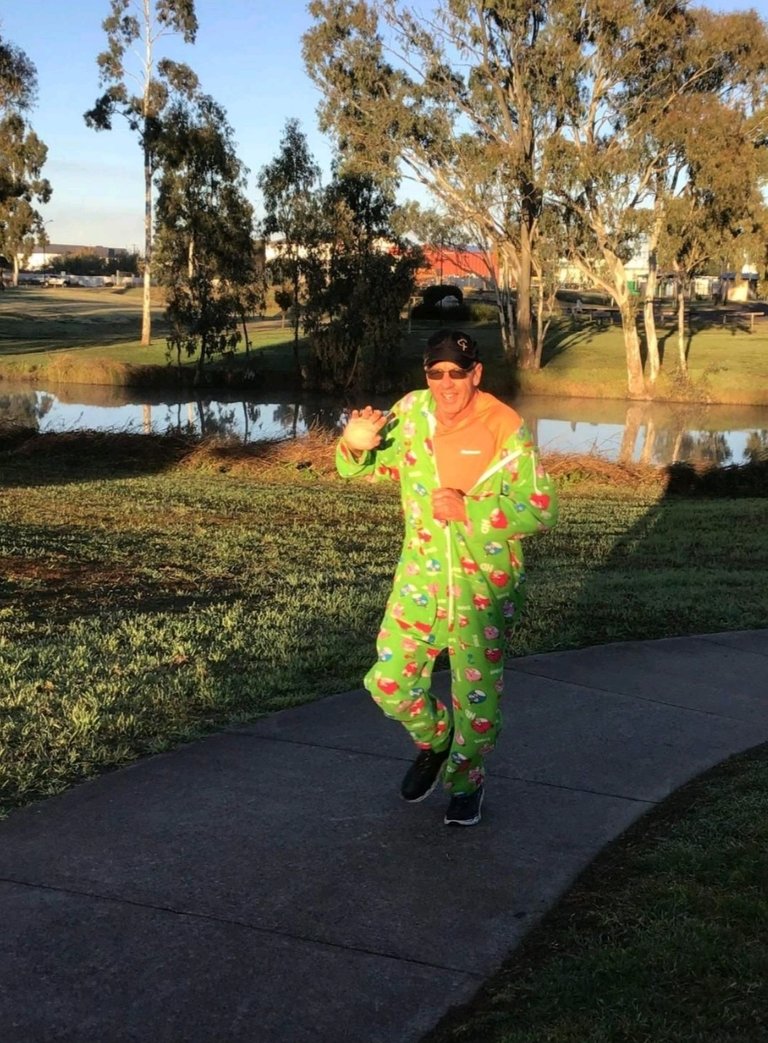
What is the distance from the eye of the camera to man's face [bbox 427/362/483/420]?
3.64 meters

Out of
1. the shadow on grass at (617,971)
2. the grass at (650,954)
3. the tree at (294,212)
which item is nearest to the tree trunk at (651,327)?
the tree at (294,212)

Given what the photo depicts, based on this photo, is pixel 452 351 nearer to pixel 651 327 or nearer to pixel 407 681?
pixel 407 681

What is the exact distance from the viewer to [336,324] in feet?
141

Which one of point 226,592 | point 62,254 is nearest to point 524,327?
point 226,592

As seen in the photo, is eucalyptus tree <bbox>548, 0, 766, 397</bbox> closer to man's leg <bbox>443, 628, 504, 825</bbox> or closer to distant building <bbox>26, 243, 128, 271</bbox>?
man's leg <bbox>443, 628, 504, 825</bbox>

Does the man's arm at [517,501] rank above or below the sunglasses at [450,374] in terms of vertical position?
below

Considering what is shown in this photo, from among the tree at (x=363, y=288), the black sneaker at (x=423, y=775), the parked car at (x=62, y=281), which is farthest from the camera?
the parked car at (x=62, y=281)

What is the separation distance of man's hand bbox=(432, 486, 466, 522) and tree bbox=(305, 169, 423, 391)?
127 ft

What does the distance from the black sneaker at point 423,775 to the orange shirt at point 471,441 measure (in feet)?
3.38

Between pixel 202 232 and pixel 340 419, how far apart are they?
18.8m

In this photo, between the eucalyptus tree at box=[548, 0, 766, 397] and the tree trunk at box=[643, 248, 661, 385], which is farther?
the tree trunk at box=[643, 248, 661, 385]

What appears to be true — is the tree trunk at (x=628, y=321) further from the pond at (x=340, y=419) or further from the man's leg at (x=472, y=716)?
the man's leg at (x=472, y=716)

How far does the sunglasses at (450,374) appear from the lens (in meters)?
3.64

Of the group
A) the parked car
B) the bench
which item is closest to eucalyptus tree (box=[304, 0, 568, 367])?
the bench
